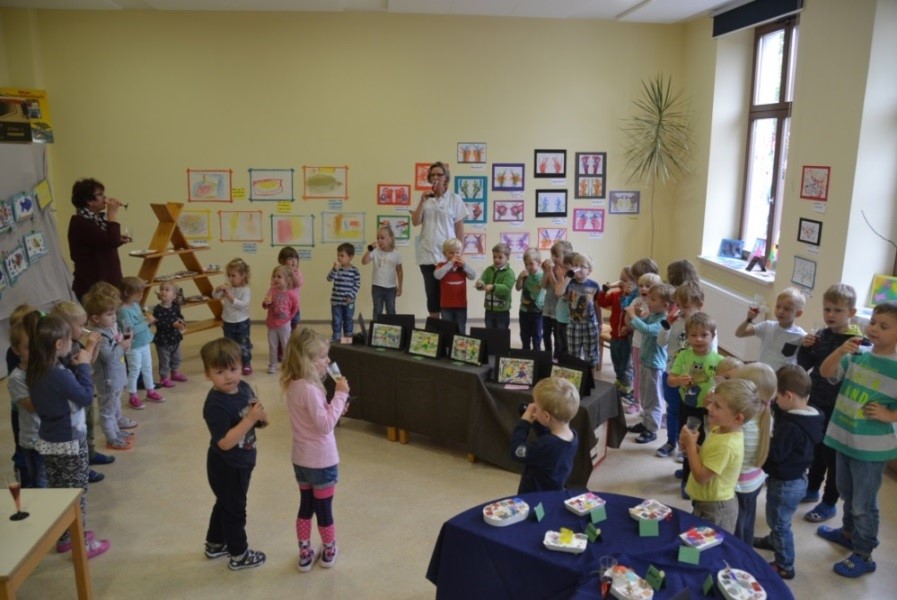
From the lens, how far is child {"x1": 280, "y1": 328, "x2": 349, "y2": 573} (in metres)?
3.22

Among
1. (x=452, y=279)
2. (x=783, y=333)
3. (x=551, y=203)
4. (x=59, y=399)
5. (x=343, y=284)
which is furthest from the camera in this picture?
(x=551, y=203)

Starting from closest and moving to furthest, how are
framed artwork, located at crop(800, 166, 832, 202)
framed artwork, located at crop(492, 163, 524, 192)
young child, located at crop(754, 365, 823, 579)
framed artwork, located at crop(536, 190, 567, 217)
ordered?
young child, located at crop(754, 365, 823, 579) → framed artwork, located at crop(800, 166, 832, 202) → framed artwork, located at crop(492, 163, 524, 192) → framed artwork, located at crop(536, 190, 567, 217)

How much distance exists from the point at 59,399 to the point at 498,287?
3726mm

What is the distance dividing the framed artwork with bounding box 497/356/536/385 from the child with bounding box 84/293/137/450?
259 centimetres

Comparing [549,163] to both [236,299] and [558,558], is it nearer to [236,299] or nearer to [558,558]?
[236,299]

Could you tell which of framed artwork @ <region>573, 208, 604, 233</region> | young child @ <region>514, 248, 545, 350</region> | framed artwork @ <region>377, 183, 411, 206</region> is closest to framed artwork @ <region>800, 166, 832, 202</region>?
young child @ <region>514, 248, 545, 350</region>

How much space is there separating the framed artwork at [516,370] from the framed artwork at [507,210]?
4.09 metres

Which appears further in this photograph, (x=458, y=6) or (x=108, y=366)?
(x=458, y=6)

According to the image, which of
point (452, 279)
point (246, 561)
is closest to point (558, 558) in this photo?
point (246, 561)

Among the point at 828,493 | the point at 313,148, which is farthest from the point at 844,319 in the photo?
the point at 313,148

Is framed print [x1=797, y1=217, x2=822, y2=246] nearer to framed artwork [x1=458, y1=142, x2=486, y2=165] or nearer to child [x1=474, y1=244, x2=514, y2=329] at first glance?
child [x1=474, y1=244, x2=514, y2=329]

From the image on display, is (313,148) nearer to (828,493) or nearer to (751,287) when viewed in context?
(751,287)

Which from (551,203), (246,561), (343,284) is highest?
(551,203)

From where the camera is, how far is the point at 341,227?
823 cm
